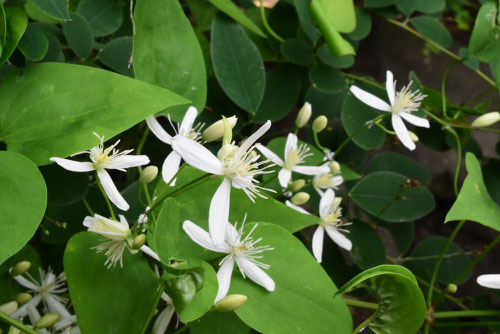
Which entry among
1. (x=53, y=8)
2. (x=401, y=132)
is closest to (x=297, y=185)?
(x=401, y=132)

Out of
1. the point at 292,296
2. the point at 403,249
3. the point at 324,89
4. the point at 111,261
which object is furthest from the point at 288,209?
the point at 403,249

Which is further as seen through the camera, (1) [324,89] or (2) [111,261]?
(1) [324,89]

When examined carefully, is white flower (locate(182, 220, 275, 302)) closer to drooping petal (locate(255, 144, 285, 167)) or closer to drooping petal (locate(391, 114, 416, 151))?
drooping petal (locate(255, 144, 285, 167))

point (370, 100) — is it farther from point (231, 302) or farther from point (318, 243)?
point (231, 302)

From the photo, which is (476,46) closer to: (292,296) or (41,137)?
(292,296)

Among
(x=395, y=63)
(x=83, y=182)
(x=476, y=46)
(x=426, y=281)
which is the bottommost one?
(x=426, y=281)

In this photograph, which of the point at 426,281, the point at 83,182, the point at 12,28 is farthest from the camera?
the point at 426,281
